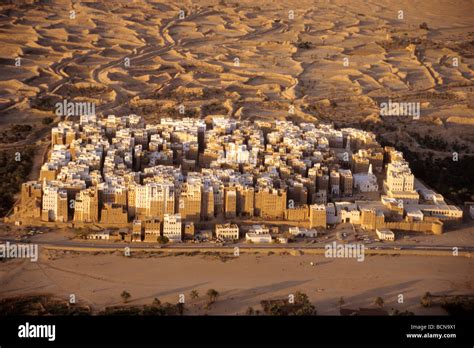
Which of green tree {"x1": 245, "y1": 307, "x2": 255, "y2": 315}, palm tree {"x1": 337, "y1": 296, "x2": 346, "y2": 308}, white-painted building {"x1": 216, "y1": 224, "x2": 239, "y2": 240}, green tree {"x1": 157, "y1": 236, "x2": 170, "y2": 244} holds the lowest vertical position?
green tree {"x1": 245, "y1": 307, "x2": 255, "y2": 315}

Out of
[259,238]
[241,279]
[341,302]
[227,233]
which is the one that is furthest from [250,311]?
[227,233]

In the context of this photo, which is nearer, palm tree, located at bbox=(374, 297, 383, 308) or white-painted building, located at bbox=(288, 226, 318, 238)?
palm tree, located at bbox=(374, 297, 383, 308)

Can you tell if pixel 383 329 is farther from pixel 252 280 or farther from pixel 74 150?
pixel 74 150

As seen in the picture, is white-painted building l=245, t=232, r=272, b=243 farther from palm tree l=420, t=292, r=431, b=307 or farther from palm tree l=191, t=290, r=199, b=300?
palm tree l=420, t=292, r=431, b=307

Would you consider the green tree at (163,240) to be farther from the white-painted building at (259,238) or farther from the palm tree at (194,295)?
the palm tree at (194,295)

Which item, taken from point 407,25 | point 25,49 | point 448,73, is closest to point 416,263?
point 448,73

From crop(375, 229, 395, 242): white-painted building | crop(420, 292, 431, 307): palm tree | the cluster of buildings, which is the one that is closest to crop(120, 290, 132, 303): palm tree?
the cluster of buildings

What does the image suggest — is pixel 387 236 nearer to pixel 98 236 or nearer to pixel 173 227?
pixel 173 227
